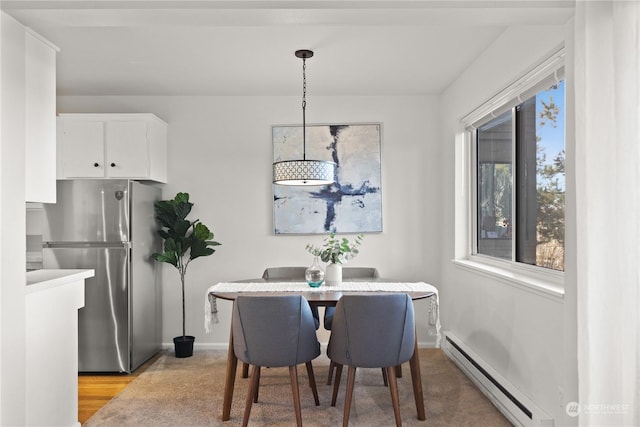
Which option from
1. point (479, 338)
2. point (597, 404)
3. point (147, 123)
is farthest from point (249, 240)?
point (597, 404)

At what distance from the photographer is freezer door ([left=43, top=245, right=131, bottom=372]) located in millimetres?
3914

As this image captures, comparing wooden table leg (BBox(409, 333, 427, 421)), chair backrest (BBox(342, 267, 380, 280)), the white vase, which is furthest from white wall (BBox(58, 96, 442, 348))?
wooden table leg (BBox(409, 333, 427, 421))

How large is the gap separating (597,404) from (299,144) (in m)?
3.46

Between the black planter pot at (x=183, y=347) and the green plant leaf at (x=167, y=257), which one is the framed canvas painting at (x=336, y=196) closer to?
the green plant leaf at (x=167, y=257)

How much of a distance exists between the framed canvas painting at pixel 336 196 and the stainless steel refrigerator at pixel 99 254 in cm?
144

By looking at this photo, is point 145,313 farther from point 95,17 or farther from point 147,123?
point 95,17

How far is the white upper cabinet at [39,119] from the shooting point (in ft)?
7.46

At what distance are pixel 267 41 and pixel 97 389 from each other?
2.89 metres

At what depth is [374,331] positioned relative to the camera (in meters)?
2.66

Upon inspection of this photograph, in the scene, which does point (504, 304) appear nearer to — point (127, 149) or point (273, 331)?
point (273, 331)

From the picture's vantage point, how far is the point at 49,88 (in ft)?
8.05

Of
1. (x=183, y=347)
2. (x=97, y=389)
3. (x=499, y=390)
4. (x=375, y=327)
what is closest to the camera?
(x=375, y=327)
